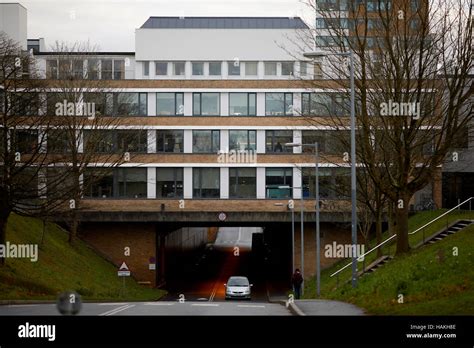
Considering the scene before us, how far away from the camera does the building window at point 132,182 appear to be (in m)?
60.5

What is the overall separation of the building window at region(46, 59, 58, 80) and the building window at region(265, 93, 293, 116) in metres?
17.2

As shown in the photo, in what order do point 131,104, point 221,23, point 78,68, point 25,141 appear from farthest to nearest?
point 221,23 < point 131,104 < point 78,68 < point 25,141

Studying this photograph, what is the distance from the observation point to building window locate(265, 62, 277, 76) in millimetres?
64375

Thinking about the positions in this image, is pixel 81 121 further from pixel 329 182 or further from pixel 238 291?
pixel 329 182

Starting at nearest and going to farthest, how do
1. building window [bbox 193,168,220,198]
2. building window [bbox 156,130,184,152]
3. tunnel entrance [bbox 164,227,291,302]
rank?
tunnel entrance [bbox 164,227,291,302] < building window [bbox 193,168,220,198] < building window [bbox 156,130,184,152]

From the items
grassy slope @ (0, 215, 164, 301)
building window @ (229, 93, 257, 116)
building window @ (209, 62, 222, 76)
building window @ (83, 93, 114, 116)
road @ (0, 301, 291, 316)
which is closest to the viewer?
road @ (0, 301, 291, 316)

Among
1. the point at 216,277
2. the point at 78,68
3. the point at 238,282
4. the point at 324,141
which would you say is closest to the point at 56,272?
the point at 238,282

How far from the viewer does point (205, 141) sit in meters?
61.0

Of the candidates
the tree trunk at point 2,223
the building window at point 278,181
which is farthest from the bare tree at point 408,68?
the building window at point 278,181

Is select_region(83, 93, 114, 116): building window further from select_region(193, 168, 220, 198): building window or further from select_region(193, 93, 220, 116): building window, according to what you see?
select_region(193, 168, 220, 198): building window

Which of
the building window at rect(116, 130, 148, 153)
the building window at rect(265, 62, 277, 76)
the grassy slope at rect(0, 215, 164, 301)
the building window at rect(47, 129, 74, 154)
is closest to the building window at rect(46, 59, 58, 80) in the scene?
the building window at rect(47, 129, 74, 154)

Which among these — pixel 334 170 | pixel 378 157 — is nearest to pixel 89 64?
pixel 334 170

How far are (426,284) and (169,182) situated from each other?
41.4 metres
